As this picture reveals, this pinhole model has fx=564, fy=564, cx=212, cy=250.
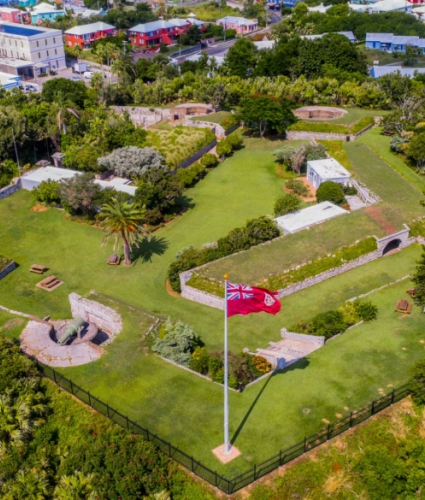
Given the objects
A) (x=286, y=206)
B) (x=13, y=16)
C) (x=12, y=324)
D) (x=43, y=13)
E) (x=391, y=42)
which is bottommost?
(x=12, y=324)

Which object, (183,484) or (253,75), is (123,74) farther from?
(183,484)

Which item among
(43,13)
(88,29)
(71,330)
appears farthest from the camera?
(43,13)

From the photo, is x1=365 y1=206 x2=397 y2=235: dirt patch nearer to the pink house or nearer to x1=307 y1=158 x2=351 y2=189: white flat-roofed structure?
x1=307 y1=158 x2=351 y2=189: white flat-roofed structure

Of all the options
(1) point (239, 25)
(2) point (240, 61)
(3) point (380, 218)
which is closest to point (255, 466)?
(3) point (380, 218)

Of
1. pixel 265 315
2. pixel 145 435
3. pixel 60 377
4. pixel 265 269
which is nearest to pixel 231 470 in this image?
pixel 145 435

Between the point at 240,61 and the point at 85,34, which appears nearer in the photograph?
the point at 240,61

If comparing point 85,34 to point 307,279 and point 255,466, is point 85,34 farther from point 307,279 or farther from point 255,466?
point 255,466
